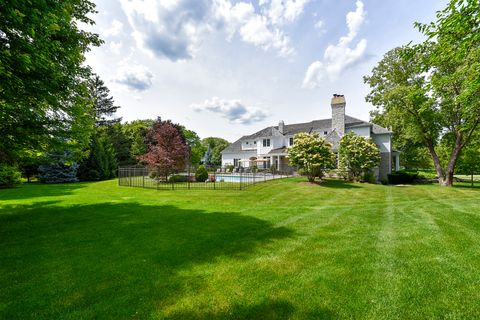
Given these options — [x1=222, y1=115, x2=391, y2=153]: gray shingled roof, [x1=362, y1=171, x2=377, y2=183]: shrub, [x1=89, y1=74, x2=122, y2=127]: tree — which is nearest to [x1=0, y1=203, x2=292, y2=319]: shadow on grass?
[x1=362, y1=171, x2=377, y2=183]: shrub

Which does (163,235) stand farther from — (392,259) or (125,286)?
(392,259)

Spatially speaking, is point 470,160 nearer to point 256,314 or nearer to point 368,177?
point 368,177

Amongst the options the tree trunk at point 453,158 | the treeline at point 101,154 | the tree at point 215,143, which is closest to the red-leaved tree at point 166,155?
the treeline at point 101,154

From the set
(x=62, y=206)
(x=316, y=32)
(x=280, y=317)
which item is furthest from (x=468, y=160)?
(x=62, y=206)

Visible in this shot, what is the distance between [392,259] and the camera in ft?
15.6

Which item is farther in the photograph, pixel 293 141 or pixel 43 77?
pixel 293 141

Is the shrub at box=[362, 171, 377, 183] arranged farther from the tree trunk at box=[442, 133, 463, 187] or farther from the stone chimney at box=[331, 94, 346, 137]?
the tree trunk at box=[442, 133, 463, 187]

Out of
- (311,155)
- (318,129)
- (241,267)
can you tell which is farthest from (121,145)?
(241,267)

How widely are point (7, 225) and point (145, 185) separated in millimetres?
11395

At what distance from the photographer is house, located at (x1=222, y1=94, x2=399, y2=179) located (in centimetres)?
2541

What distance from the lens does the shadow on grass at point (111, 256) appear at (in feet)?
11.0

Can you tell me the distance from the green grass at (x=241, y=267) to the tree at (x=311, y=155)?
9780 mm

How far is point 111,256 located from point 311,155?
1619 cm

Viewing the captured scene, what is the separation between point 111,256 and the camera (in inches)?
199
